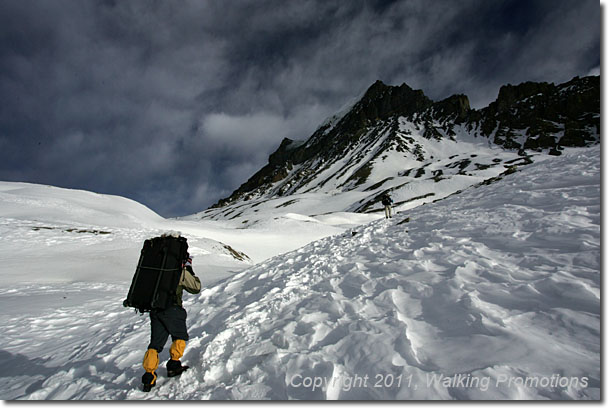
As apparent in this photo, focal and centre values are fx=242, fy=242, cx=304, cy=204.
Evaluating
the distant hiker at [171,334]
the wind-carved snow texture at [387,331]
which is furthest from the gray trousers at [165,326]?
the wind-carved snow texture at [387,331]

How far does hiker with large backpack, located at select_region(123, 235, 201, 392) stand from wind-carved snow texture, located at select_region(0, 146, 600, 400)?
426 mm

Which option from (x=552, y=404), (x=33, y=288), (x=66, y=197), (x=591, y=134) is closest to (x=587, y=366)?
(x=552, y=404)

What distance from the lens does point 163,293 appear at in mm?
3205

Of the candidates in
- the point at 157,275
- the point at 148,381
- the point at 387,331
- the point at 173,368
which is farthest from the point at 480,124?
the point at 148,381

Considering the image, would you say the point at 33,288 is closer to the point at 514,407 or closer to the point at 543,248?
the point at 514,407

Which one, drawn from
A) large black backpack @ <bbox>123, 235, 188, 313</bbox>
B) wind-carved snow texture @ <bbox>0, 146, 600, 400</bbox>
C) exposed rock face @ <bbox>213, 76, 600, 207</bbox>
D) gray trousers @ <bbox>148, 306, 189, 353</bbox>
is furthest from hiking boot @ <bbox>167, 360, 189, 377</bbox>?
exposed rock face @ <bbox>213, 76, 600, 207</bbox>

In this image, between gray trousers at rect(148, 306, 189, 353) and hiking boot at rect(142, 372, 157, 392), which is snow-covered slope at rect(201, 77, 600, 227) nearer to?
gray trousers at rect(148, 306, 189, 353)

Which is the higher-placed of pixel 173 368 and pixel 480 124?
pixel 480 124

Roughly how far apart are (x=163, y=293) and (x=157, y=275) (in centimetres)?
25

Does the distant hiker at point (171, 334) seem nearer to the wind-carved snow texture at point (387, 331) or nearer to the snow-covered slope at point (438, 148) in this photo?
the wind-carved snow texture at point (387, 331)

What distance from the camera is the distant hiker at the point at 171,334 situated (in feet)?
9.73

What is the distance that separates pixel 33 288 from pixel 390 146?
135m

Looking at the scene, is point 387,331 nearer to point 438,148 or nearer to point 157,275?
point 157,275

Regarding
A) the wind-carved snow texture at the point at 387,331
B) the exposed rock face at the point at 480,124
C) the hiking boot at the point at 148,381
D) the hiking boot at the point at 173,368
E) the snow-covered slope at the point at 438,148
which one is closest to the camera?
the wind-carved snow texture at the point at 387,331
